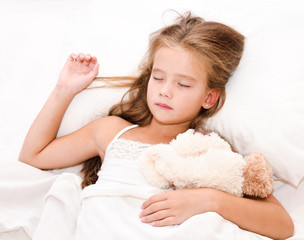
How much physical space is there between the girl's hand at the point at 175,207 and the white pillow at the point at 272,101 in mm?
285

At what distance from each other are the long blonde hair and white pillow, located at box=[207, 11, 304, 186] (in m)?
0.04

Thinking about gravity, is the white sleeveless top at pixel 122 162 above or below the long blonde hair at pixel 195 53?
below

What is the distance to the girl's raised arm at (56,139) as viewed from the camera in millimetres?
1366

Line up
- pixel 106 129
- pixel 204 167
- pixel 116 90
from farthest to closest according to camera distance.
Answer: pixel 116 90 < pixel 106 129 < pixel 204 167

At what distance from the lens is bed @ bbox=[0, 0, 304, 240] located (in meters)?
1.21

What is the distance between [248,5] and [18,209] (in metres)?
1.10

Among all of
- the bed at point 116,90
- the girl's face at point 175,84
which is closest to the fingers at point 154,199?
the bed at point 116,90

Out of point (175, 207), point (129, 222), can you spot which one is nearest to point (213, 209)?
point (175, 207)

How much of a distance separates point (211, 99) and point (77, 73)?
1.70 feet

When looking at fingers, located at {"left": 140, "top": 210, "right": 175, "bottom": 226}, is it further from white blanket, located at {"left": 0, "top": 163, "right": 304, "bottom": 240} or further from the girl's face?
the girl's face

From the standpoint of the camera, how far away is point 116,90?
4.80 feet

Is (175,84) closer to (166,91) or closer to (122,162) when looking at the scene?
(166,91)

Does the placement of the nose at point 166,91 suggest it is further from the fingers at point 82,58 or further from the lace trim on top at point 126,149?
the fingers at point 82,58

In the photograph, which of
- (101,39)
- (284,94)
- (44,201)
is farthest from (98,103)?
(284,94)
